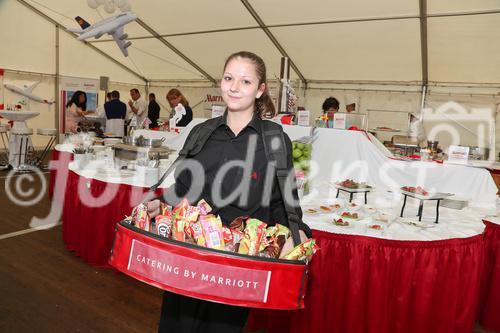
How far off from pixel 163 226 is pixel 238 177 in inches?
11.0

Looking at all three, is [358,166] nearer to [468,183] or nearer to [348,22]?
[468,183]

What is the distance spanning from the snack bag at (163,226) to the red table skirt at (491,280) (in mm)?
2178

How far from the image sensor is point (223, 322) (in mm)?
1096

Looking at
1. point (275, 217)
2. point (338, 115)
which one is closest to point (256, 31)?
point (338, 115)

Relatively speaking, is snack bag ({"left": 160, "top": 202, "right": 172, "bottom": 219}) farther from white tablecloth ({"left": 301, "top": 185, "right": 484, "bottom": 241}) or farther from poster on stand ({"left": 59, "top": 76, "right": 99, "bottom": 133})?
poster on stand ({"left": 59, "top": 76, "right": 99, "bottom": 133})

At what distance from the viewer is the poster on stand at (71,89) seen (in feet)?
31.7

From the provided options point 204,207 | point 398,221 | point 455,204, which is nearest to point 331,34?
point 455,204

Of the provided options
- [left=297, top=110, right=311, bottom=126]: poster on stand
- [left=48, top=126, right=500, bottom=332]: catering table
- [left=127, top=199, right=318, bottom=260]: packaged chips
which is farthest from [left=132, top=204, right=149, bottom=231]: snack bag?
[left=297, top=110, right=311, bottom=126]: poster on stand

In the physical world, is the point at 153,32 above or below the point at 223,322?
above

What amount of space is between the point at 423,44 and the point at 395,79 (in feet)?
5.35

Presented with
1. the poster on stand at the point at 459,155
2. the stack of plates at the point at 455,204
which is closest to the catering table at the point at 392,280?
the stack of plates at the point at 455,204

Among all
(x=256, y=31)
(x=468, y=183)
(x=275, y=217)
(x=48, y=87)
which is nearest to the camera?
(x=275, y=217)

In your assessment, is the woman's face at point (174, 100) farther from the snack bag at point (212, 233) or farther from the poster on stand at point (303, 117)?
the snack bag at point (212, 233)

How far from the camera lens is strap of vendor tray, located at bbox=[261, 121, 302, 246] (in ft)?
3.55
